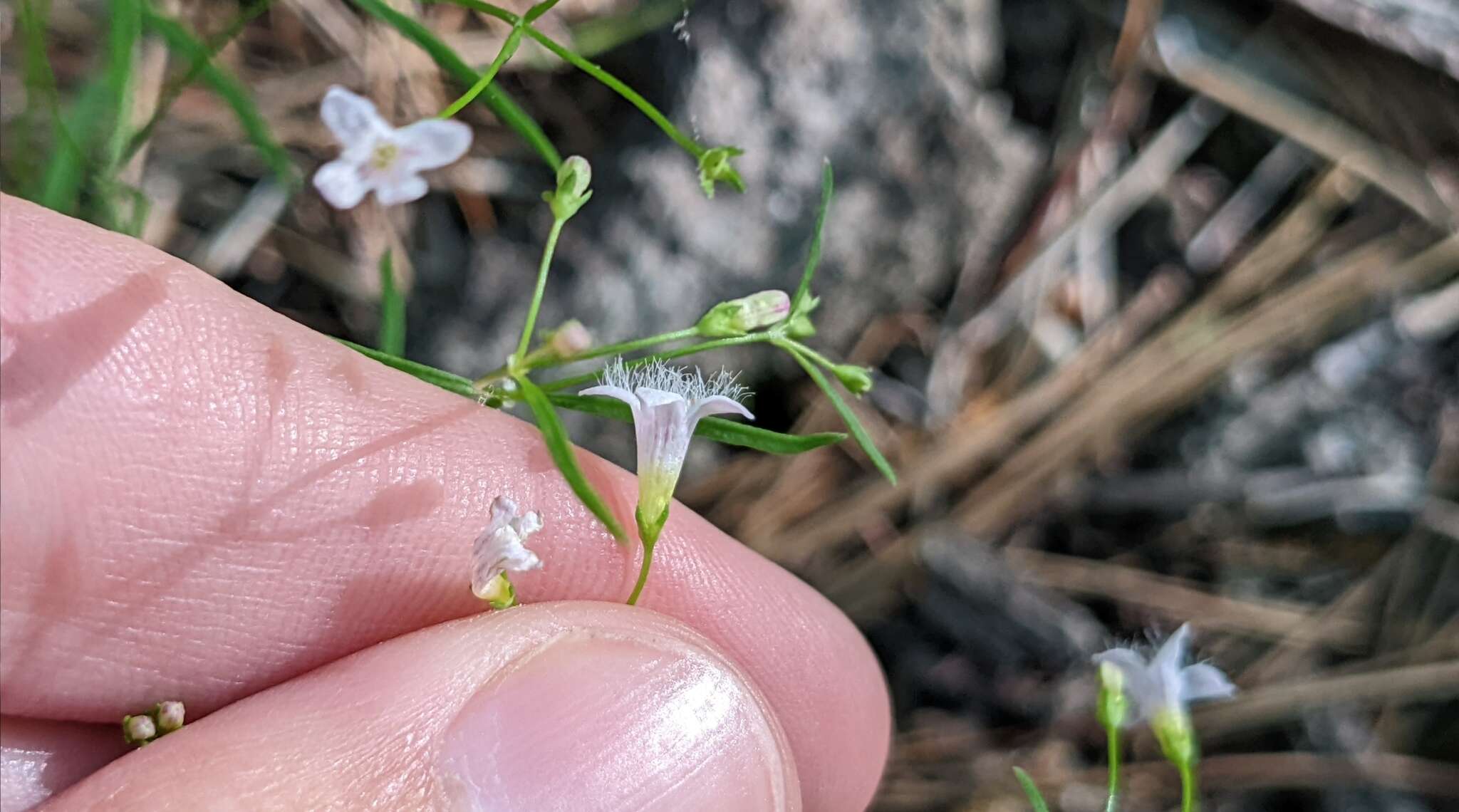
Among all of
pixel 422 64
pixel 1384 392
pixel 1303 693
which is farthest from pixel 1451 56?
pixel 422 64

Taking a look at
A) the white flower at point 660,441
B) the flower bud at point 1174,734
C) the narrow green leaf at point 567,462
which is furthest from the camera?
the flower bud at point 1174,734

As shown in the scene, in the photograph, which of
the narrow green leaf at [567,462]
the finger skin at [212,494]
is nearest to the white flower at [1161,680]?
the finger skin at [212,494]

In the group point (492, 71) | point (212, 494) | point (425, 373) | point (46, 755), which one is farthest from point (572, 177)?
point (46, 755)

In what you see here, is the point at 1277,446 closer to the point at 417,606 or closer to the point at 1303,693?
the point at 1303,693

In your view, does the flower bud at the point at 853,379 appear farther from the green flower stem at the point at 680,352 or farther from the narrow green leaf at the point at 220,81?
the narrow green leaf at the point at 220,81

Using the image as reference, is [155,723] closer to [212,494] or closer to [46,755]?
[46,755]
